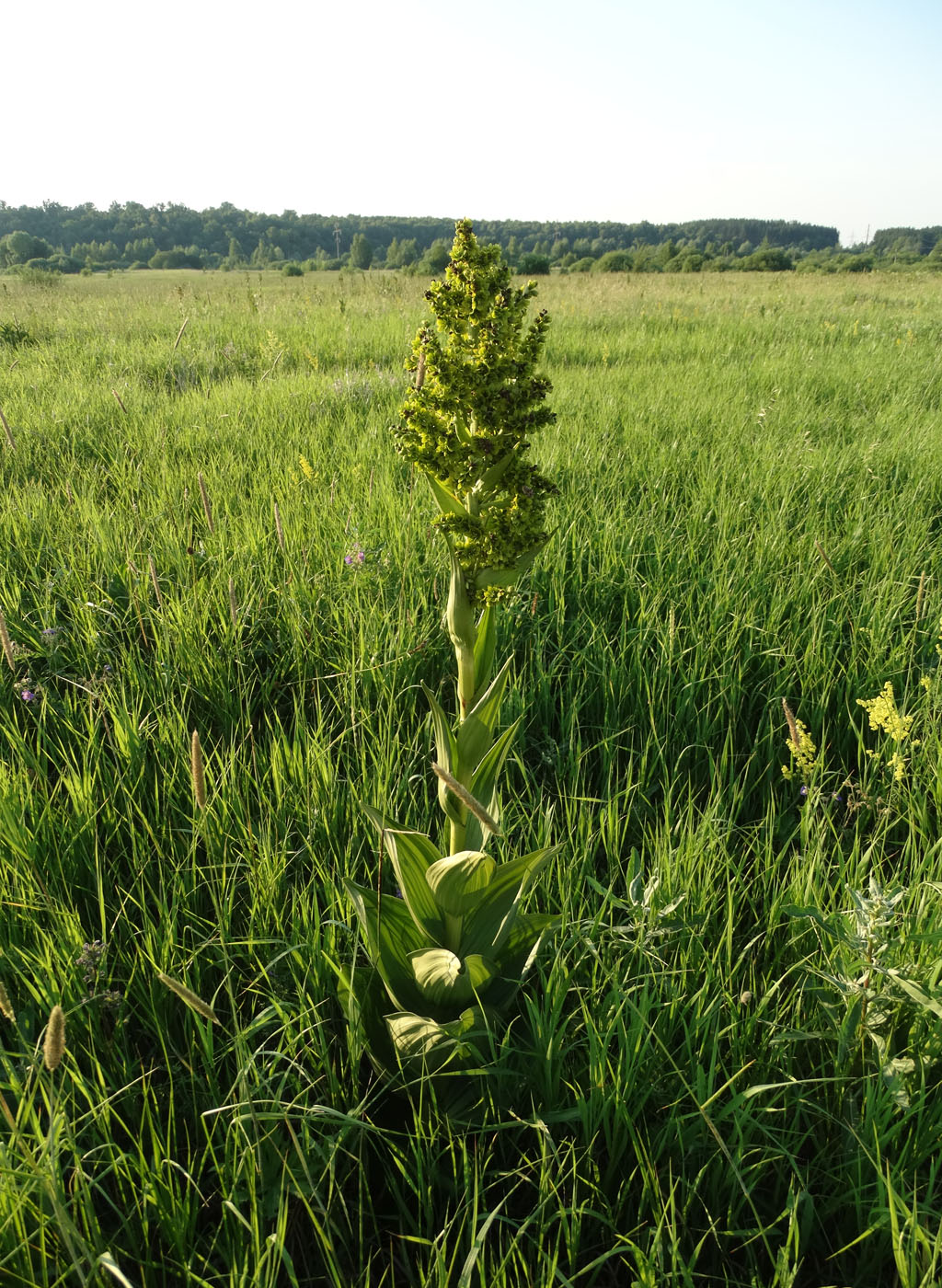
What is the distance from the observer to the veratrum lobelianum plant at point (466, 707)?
A: 1189mm

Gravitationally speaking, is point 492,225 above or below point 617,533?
above

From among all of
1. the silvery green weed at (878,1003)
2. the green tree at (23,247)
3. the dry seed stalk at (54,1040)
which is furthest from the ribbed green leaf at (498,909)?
the green tree at (23,247)

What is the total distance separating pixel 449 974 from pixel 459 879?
19 centimetres

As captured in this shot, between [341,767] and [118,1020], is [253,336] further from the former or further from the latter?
[118,1020]

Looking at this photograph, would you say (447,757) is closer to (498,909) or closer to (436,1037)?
(498,909)

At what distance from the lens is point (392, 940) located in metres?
1.43

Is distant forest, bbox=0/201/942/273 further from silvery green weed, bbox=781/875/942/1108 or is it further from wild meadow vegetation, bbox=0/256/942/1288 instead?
silvery green weed, bbox=781/875/942/1108

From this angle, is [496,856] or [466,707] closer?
[466,707]

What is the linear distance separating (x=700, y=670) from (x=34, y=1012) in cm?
209

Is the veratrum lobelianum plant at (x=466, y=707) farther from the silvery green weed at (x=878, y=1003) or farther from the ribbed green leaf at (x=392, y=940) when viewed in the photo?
the silvery green weed at (x=878, y=1003)

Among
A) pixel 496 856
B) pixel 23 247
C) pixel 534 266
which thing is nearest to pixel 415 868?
pixel 496 856

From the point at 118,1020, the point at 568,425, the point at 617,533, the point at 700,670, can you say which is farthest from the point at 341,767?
the point at 568,425

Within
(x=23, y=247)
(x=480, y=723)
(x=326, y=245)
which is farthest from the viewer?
(x=326, y=245)

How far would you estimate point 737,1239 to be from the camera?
1183 mm
